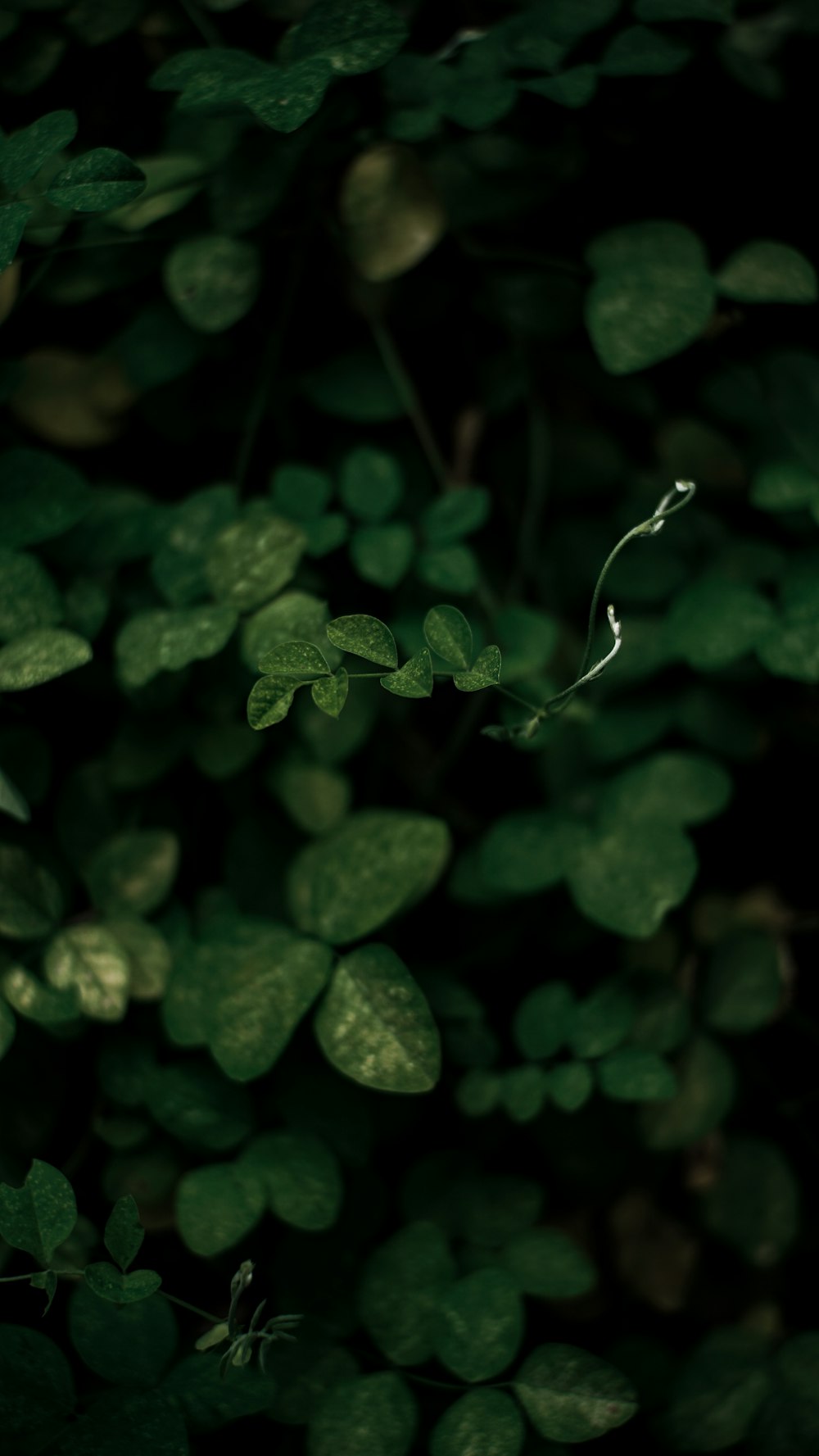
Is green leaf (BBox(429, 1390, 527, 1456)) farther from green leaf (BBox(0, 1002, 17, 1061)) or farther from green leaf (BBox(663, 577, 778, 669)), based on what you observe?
green leaf (BBox(663, 577, 778, 669))

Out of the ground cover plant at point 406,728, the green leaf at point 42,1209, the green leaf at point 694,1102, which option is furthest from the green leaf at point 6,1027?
the green leaf at point 694,1102

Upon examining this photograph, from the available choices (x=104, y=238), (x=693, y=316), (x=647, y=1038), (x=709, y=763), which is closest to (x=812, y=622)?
(x=709, y=763)

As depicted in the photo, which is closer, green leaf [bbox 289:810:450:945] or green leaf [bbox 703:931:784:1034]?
green leaf [bbox 289:810:450:945]

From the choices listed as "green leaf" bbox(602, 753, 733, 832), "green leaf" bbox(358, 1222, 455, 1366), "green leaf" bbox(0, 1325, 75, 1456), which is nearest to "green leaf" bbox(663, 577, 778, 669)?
"green leaf" bbox(602, 753, 733, 832)

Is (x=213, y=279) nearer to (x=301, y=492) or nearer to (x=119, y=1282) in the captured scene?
(x=301, y=492)

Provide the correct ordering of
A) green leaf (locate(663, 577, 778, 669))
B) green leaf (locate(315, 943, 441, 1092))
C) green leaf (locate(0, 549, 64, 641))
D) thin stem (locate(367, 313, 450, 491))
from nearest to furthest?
1. green leaf (locate(315, 943, 441, 1092))
2. green leaf (locate(0, 549, 64, 641))
3. green leaf (locate(663, 577, 778, 669))
4. thin stem (locate(367, 313, 450, 491))

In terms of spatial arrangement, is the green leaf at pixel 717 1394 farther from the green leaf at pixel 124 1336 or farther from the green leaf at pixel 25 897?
the green leaf at pixel 25 897
